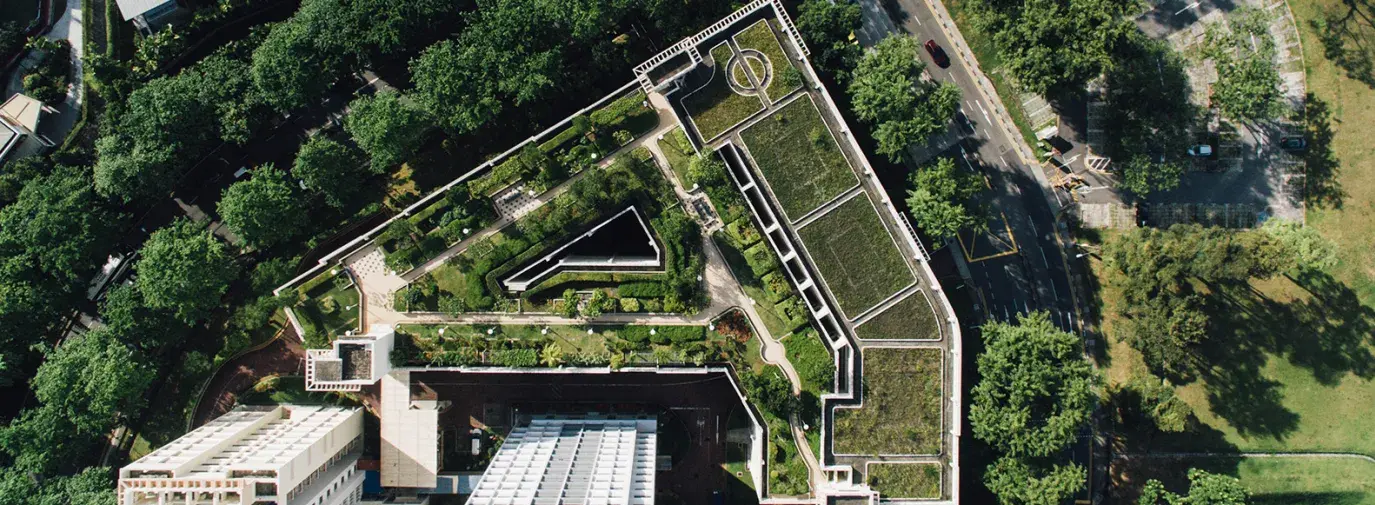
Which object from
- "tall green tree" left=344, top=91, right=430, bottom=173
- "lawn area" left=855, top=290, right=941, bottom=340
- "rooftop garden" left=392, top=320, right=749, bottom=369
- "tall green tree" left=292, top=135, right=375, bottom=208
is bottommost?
"rooftop garden" left=392, top=320, right=749, bottom=369

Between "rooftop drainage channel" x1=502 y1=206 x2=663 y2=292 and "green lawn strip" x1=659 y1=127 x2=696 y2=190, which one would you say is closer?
"green lawn strip" x1=659 y1=127 x2=696 y2=190

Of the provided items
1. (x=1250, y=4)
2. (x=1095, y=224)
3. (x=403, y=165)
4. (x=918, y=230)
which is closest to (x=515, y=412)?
(x=403, y=165)

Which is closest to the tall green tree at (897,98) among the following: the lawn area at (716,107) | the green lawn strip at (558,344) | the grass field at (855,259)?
the grass field at (855,259)

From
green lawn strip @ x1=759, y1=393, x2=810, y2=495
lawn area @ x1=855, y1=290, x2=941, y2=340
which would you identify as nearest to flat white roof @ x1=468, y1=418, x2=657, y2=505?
green lawn strip @ x1=759, y1=393, x2=810, y2=495

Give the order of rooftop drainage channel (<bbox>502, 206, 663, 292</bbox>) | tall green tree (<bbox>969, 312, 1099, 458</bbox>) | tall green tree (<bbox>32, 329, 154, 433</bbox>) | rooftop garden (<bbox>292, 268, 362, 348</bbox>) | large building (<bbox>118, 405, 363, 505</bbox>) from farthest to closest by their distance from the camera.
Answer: rooftop drainage channel (<bbox>502, 206, 663, 292</bbox>) < rooftop garden (<bbox>292, 268, 362, 348</bbox>) < tall green tree (<bbox>969, 312, 1099, 458</bbox>) < tall green tree (<bbox>32, 329, 154, 433</bbox>) < large building (<bbox>118, 405, 363, 505</bbox>)

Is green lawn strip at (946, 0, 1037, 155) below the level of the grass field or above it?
above

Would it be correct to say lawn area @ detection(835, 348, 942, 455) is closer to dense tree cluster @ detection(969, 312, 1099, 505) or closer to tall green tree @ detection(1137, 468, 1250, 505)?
dense tree cluster @ detection(969, 312, 1099, 505)

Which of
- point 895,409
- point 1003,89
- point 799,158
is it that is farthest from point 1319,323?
point 799,158

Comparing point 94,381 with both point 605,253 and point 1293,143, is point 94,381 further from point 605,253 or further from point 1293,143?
point 1293,143
